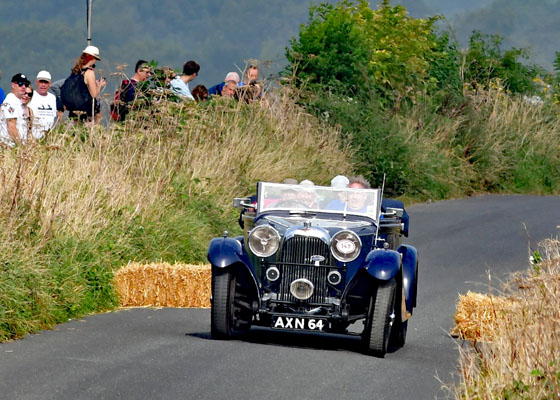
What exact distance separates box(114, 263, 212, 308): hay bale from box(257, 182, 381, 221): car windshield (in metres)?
1.63

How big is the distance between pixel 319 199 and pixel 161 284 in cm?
228

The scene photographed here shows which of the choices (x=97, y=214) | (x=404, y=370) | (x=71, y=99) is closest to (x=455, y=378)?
(x=404, y=370)

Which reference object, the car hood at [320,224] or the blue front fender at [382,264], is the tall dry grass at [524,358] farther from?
the car hood at [320,224]

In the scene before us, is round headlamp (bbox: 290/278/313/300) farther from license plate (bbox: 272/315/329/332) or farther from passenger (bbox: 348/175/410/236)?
passenger (bbox: 348/175/410/236)

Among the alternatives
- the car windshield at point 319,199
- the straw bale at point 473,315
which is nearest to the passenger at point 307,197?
the car windshield at point 319,199

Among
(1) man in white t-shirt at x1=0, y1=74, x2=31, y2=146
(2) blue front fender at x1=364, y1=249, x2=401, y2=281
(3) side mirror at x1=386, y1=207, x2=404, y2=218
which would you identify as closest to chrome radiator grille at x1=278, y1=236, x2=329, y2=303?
(2) blue front fender at x1=364, y1=249, x2=401, y2=281

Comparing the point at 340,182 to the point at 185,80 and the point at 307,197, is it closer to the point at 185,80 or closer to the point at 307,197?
the point at 307,197

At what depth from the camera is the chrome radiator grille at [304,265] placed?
10.8 meters

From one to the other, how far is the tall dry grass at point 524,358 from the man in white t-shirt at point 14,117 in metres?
6.17

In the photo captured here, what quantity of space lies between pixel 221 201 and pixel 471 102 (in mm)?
14066

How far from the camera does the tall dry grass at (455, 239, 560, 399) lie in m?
7.95

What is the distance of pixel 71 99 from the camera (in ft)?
54.1

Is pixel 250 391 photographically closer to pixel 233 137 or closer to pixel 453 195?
pixel 233 137

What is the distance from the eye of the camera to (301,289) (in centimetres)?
1083
